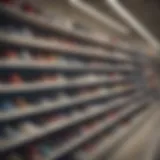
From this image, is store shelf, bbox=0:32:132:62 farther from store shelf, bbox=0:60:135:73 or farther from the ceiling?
the ceiling

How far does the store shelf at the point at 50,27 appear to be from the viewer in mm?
1996

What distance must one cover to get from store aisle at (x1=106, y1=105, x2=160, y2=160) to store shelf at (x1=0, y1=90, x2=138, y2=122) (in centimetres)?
27

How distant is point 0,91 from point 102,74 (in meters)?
1.01

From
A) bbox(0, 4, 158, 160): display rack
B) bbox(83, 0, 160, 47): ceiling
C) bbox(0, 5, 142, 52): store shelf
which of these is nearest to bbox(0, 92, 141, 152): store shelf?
bbox(0, 4, 158, 160): display rack

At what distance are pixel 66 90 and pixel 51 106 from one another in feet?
0.79

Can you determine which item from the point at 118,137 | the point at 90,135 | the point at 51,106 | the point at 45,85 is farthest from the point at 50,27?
the point at 118,137

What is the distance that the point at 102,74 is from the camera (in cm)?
271

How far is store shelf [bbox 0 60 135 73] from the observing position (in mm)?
2035

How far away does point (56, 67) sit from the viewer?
2.46 metres

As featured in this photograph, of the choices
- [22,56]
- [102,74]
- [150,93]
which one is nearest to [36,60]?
[22,56]

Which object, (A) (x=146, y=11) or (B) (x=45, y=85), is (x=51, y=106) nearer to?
(B) (x=45, y=85)

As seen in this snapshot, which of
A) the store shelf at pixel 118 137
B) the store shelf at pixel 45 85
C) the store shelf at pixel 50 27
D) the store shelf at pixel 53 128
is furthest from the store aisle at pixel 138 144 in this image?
the store shelf at pixel 50 27

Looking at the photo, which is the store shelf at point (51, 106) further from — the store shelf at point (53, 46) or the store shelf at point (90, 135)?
the store shelf at point (53, 46)

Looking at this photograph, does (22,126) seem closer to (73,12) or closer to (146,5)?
(73,12)
